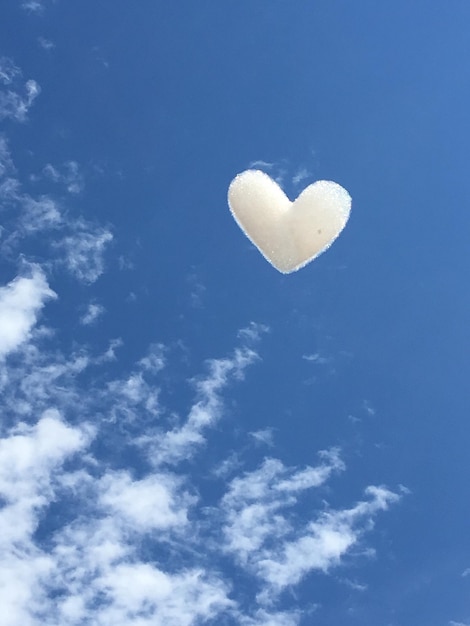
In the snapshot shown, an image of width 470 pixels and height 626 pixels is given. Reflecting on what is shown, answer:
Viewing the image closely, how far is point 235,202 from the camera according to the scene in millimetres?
43625

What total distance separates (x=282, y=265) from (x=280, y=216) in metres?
1.12

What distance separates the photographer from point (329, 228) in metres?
43.0

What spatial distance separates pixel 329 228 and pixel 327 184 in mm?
992

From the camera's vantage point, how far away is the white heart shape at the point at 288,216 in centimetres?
4291

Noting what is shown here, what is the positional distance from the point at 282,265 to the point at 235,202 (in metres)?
1.80

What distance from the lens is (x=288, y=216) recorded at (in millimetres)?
43281

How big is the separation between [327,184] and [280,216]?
1.35 meters

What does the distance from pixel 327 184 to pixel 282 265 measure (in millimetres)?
2160

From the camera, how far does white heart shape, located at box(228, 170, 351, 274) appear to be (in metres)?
42.9

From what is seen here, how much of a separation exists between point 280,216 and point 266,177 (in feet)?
3.36

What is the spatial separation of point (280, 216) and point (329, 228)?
122 centimetres

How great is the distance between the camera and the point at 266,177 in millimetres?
43781

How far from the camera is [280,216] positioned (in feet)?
143
